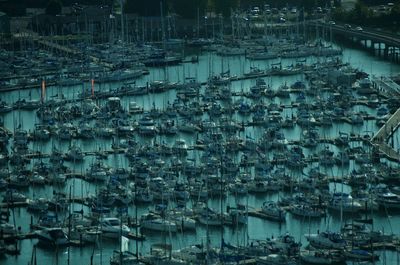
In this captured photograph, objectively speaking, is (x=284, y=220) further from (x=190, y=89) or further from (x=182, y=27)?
(x=182, y=27)

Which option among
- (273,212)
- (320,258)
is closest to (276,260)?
(320,258)

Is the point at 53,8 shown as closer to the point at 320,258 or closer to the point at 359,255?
the point at 320,258

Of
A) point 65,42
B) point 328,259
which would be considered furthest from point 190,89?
point 328,259

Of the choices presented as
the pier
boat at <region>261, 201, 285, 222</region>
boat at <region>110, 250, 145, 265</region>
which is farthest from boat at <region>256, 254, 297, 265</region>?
the pier

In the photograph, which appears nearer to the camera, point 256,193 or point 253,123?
point 256,193

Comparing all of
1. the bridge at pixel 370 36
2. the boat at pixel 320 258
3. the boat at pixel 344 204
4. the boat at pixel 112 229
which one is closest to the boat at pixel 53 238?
the boat at pixel 112 229

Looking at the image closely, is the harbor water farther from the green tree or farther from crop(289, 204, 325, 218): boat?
the green tree

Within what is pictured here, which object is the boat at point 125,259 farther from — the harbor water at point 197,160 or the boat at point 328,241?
the boat at point 328,241

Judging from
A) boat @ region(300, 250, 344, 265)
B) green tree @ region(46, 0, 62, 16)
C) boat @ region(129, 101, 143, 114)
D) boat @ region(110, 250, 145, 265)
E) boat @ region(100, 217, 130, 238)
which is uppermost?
green tree @ region(46, 0, 62, 16)
